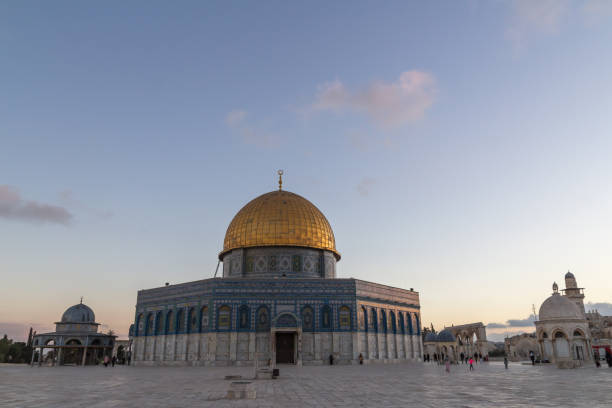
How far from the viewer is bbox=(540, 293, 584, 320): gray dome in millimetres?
32812

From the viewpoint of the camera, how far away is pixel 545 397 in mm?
10531

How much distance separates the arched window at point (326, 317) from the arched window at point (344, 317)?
868mm

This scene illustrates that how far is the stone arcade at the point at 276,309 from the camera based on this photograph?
33344 mm

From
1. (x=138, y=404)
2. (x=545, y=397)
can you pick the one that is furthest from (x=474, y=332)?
(x=138, y=404)

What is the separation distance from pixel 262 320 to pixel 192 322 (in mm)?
6032

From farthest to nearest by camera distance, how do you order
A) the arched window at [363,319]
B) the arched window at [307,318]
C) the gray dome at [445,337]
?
the gray dome at [445,337]
the arched window at [363,319]
the arched window at [307,318]

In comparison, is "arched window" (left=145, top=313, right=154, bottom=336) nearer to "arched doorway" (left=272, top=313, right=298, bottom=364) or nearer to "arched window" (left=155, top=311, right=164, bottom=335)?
"arched window" (left=155, top=311, right=164, bottom=335)

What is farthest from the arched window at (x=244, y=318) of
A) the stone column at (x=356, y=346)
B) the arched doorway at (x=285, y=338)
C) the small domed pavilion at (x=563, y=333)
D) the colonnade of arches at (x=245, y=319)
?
the small domed pavilion at (x=563, y=333)

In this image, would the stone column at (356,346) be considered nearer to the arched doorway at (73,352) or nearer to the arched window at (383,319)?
the arched window at (383,319)

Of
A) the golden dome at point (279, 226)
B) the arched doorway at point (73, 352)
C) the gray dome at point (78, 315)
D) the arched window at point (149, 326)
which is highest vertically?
the golden dome at point (279, 226)

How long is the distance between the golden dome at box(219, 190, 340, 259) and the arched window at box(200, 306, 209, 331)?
686 centimetres

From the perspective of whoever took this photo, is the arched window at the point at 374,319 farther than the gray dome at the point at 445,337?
No

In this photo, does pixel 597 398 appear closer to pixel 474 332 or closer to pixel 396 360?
pixel 396 360

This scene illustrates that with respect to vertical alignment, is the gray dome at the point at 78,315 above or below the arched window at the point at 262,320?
above
